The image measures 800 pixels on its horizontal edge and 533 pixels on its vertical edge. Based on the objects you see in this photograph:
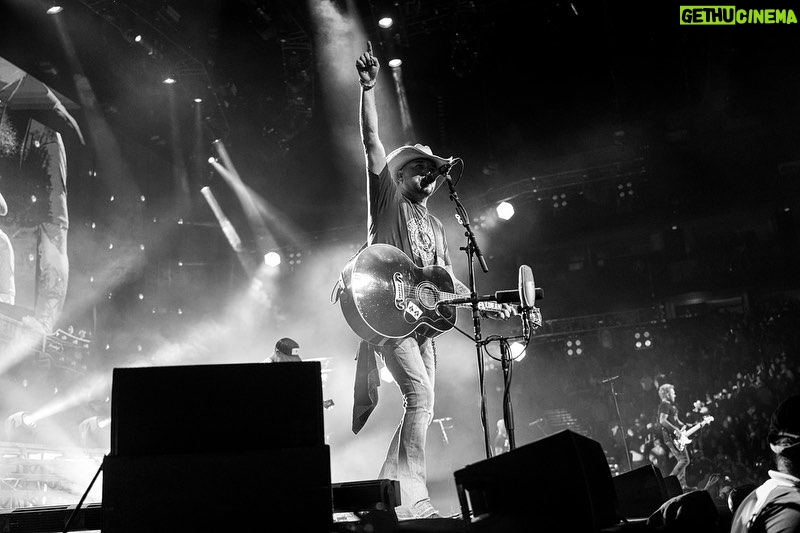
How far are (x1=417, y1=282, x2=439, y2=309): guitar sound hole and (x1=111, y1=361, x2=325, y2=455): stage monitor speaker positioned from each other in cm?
240

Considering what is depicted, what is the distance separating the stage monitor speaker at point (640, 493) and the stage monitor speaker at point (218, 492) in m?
1.77

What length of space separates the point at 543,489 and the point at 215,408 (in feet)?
3.69

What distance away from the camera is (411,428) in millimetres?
4531

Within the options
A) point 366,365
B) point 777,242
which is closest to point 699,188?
point 777,242

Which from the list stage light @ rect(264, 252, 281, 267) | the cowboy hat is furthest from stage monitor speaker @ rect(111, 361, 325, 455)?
stage light @ rect(264, 252, 281, 267)

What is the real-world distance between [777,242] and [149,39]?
49.5 ft

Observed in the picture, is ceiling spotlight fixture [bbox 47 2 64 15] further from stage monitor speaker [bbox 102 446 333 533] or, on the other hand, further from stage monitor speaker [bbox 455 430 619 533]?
stage monitor speaker [bbox 455 430 619 533]

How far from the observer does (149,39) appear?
1082 cm

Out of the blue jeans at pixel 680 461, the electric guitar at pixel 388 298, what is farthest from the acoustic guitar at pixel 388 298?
the blue jeans at pixel 680 461

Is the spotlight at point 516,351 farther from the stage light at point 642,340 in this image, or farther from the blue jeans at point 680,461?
the stage light at point 642,340

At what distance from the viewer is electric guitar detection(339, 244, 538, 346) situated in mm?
4508

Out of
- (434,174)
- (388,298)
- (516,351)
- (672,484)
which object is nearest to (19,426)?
(516,351)

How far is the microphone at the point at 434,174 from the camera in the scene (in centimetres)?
493

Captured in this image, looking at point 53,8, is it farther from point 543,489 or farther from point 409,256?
point 543,489
